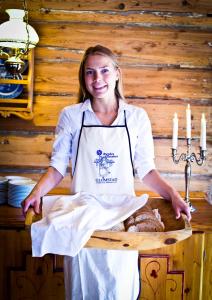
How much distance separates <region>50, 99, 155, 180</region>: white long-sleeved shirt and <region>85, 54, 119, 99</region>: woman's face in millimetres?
133

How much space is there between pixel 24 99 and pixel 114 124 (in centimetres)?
93

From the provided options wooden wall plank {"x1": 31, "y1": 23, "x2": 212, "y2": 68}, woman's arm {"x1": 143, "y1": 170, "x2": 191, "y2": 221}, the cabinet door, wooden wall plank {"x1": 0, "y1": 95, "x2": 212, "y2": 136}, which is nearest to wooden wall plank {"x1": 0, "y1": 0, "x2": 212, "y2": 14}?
wooden wall plank {"x1": 31, "y1": 23, "x2": 212, "y2": 68}

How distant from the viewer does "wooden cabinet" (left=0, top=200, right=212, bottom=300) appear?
7.54ft

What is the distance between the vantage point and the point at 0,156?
2928 millimetres

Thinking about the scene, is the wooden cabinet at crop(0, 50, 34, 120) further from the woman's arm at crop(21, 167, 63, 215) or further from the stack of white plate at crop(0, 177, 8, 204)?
the woman's arm at crop(21, 167, 63, 215)

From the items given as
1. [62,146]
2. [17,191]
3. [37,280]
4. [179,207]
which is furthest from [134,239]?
[17,191]

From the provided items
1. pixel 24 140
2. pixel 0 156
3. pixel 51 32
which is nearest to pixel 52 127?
pixel 24 140

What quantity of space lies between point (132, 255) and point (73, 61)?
4.87ft

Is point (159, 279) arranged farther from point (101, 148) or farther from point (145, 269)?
point (101, 148)

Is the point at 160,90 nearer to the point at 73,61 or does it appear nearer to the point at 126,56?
the point at 126,56

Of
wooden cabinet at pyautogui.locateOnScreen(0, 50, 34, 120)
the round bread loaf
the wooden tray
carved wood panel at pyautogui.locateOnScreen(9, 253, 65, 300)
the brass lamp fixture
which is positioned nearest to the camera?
the wooden tray

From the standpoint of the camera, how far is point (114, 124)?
6.78 feet

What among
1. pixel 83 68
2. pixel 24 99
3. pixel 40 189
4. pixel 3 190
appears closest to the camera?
pixel 40 189

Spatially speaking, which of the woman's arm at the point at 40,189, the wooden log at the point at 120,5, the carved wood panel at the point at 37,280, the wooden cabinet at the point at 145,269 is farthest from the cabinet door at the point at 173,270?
the wooden log at the point at 120,5
